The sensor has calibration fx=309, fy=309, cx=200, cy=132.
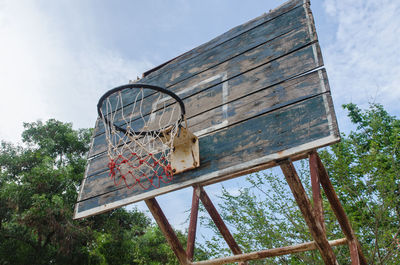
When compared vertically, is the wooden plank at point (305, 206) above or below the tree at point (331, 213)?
below

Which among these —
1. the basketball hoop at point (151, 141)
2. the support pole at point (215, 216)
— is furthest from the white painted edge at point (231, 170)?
the support pole at point (215, 216)

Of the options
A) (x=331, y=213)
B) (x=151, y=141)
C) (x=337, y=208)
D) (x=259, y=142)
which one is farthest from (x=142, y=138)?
(x=331, y=213)

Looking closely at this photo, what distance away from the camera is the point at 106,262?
9.71 metres

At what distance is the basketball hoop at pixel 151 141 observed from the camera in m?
3.10

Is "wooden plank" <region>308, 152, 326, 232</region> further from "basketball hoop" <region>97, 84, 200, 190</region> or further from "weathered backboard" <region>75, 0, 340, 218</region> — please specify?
"basketball hoop" <region>97, 84, 200, 190</region>

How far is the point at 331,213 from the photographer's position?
701 centimetres

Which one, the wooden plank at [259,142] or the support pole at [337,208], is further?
the support pole at [337,208]

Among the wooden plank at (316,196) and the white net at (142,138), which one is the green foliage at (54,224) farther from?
the wooden plank at (316,196)

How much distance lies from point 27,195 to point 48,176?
2.54 feet

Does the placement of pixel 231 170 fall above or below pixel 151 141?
below

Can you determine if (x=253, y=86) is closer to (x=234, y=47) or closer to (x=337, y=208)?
(x=234, y=47)

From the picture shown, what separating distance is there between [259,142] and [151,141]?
1.42 m

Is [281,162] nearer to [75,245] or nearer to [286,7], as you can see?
[286,7]

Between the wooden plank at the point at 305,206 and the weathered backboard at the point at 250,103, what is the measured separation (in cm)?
14
